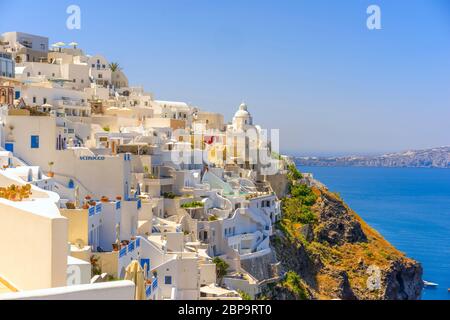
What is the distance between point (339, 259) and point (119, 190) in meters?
23.6

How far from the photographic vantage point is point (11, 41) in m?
52.3

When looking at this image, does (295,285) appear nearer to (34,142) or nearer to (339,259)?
(339,259)

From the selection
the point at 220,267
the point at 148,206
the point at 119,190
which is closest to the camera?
the point at 119,190

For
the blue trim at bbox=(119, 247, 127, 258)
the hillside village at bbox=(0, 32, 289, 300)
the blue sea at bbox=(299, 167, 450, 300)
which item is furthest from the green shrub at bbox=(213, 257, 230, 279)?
the blue sea at bbox=(299, 167, 450, 300)

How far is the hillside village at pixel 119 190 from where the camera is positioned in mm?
9062

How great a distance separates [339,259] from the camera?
43.0 metres

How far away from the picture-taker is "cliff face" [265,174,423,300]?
38.1m

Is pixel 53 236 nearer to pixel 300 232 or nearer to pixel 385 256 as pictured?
pixel 300 232

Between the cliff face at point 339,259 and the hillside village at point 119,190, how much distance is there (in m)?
2.18

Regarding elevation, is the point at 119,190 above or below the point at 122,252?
above

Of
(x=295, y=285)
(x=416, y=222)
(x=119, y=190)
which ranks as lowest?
(x=416, y=222)

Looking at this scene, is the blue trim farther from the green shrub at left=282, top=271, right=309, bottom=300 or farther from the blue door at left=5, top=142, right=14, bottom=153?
the green shrub at left=282, top=271, right=309, bottom=300

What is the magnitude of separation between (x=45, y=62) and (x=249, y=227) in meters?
25.4

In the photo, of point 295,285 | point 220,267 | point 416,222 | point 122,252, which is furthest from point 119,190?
point 416,222
